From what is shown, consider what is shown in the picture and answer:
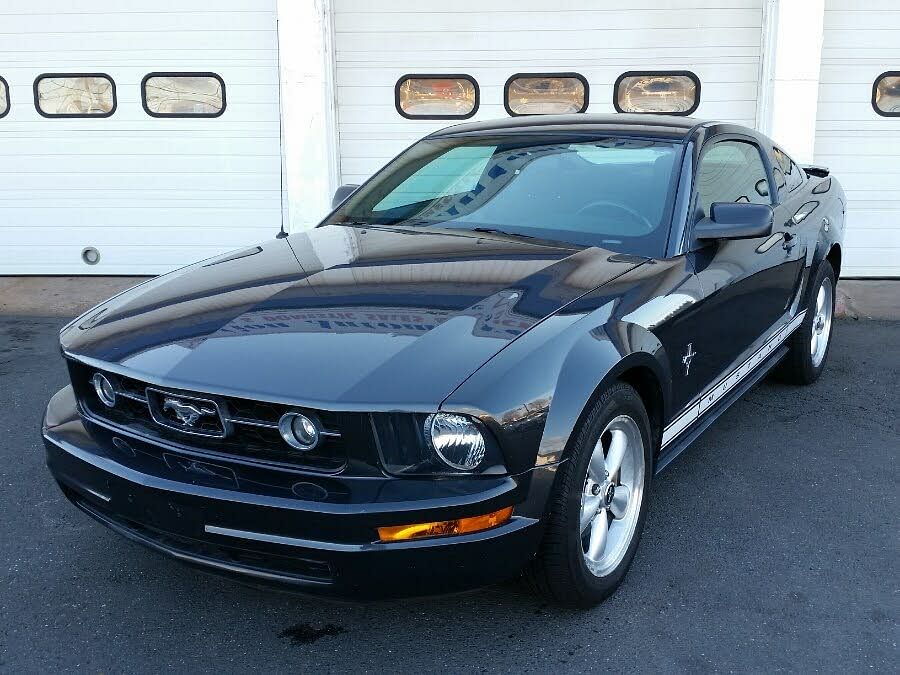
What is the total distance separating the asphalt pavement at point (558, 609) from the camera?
257cm

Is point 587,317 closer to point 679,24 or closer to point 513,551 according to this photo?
point 513,551

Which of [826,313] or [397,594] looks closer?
[397,594]

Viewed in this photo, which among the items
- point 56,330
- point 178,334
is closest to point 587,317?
point 178,334

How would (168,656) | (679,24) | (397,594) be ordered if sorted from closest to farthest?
(397,594), (168,656), (679,24)

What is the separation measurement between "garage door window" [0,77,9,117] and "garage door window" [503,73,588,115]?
13.8ft

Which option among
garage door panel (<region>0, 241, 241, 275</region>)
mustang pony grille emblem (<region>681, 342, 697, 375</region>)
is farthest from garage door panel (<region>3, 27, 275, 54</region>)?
mustang pony grille emblem (<region>681, 342, 697, 375</region>)

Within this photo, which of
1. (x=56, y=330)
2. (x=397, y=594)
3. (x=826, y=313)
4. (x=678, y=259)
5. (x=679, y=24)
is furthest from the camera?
(x=679, y=24)

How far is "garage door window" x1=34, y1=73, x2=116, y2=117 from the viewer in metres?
7.55

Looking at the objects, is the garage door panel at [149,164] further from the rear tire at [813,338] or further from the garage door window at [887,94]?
the garage door window at [887,94]

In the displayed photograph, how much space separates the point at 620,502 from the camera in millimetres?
2908

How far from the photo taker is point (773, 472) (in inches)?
152

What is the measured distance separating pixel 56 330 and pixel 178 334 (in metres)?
4.13

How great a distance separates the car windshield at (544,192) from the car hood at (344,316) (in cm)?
18

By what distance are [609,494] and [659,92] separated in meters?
5.32
